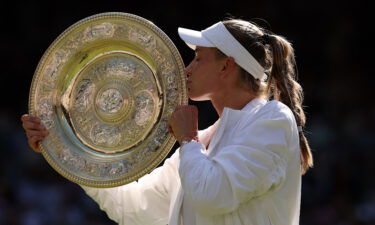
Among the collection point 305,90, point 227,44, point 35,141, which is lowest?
point 305,90

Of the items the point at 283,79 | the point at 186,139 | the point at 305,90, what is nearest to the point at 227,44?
the point at 283,79

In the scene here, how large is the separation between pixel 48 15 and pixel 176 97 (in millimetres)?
5543

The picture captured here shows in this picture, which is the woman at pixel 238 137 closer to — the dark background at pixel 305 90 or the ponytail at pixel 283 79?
the ponytail at pixel 283 79

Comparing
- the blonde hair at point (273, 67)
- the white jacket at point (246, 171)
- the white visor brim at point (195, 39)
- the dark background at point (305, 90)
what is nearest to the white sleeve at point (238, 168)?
the white jacket at point (246, 171)

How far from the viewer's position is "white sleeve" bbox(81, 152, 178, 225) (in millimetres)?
3303

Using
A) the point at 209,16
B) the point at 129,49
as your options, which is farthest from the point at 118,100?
the point at 209,16

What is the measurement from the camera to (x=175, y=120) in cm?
294

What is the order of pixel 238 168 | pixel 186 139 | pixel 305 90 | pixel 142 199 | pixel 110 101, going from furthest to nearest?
pixel 305 90, pixel 142 199, pixel 110 101, pixel 186 139, pixel 238 168

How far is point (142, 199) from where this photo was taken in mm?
3334

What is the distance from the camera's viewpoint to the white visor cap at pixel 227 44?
2.99m

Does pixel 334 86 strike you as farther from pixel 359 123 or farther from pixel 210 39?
pixel 210 39

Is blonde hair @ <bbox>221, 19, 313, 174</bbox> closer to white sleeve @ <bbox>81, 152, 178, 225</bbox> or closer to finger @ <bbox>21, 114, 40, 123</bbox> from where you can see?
white sleeve @ <bbox>81, 152, 178, 225</bbox>

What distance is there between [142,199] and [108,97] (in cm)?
41

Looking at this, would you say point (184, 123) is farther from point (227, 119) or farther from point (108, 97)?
point (108, 97)
